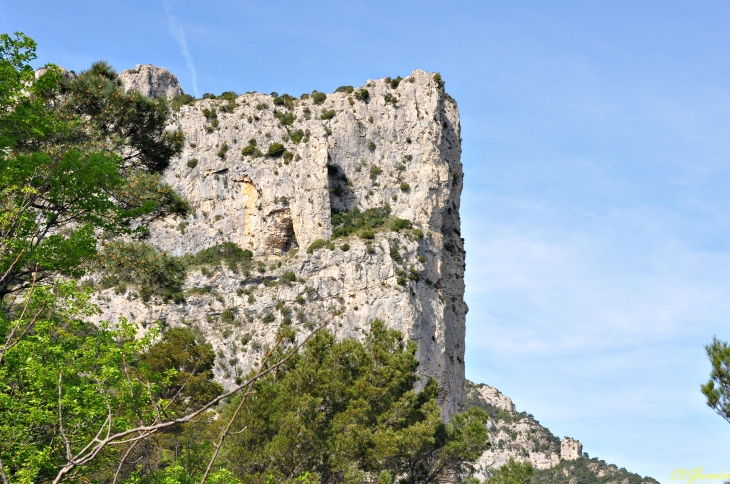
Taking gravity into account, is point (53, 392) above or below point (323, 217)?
below

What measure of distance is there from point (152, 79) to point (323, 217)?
Result: 38.6 metres

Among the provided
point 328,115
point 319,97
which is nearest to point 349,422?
point 328,115

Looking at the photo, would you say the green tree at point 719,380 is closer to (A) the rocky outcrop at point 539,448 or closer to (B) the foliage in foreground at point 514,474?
(B) the foliage in foreground at point 514,474

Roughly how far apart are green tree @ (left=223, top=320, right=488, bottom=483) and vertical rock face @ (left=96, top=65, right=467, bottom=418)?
30015 mm

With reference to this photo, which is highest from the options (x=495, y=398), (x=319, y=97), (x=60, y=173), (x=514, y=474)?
Answer: (x=319, y=97)

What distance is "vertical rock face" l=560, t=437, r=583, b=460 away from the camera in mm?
124438

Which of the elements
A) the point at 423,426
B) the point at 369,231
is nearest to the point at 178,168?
the point at 369,231

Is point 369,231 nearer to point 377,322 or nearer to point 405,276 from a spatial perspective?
point 405,276

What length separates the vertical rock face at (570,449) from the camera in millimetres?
124438

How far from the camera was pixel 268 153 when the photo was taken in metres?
69.0

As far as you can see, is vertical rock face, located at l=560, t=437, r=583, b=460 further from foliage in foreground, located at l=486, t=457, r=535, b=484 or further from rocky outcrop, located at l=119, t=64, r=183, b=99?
foliage in foreground, located at l=486, t=457, r=535, b=484

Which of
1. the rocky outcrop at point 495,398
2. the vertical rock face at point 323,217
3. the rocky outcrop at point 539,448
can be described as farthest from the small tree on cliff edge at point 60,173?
the rocky outcrop at point 495,398

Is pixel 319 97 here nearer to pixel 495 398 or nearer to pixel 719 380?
pixel 719 380

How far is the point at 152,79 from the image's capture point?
90.6 metres
